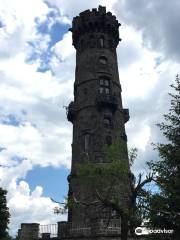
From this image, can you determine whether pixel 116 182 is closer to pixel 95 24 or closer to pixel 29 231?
pixel 29 231

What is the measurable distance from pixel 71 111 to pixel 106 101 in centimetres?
392

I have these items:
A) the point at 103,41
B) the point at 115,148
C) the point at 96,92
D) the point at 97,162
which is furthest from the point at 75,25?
the point at 115,148

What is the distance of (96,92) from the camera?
4312 cm

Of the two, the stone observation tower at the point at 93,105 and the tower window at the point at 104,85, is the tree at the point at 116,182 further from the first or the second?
the tower window at the point at 104,85

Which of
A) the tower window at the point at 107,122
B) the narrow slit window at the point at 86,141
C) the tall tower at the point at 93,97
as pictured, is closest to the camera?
the tall tower at the point at 93,97

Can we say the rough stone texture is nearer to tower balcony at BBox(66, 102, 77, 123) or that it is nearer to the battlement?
tower balcony at BBox(66, 102, 77, 123)

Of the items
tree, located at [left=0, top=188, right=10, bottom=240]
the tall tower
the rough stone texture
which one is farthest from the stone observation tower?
tree, located at [left=0, top=188, right=10, bottom=240]

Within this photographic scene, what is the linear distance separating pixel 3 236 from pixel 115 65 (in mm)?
21618

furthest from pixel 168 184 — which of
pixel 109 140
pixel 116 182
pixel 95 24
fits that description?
pixel 95 24

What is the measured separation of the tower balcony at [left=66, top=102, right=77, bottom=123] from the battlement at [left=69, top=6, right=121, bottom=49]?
25.1 ft

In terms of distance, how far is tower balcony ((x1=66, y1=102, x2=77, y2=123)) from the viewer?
143 ft

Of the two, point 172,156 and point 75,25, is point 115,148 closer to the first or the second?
point 172,156

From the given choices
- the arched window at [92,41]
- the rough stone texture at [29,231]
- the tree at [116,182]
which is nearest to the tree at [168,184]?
the tree at [116,182]

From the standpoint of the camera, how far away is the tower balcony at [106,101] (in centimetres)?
4203
